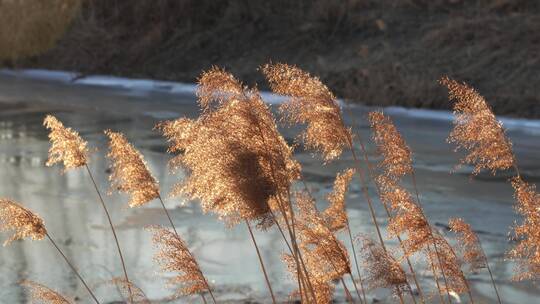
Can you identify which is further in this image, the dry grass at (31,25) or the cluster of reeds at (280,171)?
the dry grass at (31,25)

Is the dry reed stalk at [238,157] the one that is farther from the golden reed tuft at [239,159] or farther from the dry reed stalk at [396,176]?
the dry reed stalk at [396,176]

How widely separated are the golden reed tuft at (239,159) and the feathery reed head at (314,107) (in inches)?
4.8

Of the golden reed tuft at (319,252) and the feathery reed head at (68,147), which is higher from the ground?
the feathery reed head at (68,147)

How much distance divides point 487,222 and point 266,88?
353 inches

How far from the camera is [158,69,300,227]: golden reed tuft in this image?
2.31 m

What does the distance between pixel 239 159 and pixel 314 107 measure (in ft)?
1.36

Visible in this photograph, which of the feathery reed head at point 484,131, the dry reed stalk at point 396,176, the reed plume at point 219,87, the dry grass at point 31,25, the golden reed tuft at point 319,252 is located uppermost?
the reed plume at point 219,87

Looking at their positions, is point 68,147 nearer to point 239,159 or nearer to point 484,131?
point 239,159

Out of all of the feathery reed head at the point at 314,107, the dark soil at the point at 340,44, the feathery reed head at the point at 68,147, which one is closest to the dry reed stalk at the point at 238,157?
the feathery reed head at the point at 314,107

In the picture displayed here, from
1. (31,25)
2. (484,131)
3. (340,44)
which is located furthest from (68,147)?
(31,25)

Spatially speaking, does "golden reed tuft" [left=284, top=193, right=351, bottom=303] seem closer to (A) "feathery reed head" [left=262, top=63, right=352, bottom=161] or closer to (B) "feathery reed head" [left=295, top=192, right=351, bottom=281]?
(B) "feathery reed head" [left=295, top=192, right=351, bottom=281]

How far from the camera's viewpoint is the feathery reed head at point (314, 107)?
268 cm

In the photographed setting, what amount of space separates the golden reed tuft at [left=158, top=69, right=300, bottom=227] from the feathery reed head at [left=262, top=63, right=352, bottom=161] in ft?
0.40

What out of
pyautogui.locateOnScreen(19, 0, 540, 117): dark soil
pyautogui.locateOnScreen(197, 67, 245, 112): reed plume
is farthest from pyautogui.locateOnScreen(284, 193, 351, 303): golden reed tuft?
pyautogui.locateOnScreen(19, 0, 540, 117): dark soil
